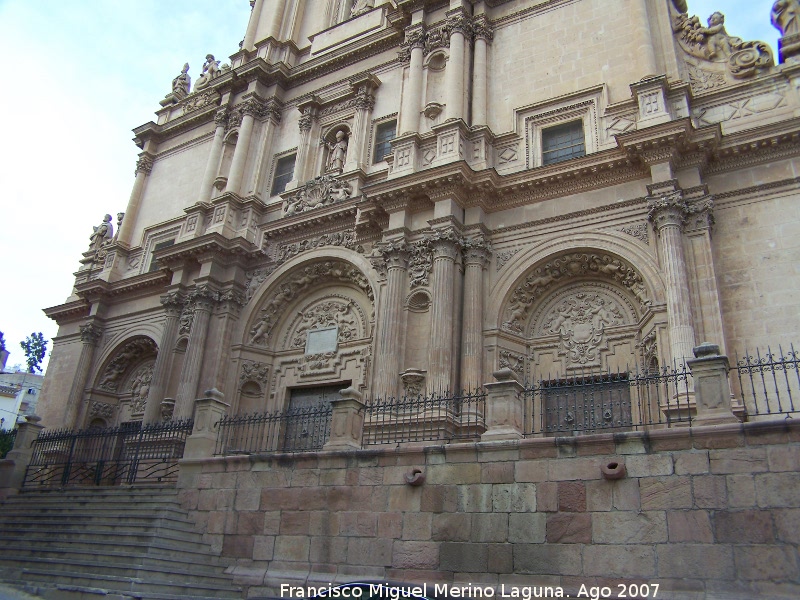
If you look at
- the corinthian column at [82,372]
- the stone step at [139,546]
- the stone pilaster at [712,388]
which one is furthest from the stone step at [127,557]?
the corinthian column at [82,372]

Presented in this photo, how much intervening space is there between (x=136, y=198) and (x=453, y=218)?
15.4m

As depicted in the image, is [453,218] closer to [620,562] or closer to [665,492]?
[665,492]

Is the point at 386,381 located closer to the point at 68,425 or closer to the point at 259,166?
the point at 259,166

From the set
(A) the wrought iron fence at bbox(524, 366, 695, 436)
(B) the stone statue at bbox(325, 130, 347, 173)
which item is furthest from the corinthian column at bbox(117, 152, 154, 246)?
(A) the wrought iron fence at bbox(524, 366, 695, 436)

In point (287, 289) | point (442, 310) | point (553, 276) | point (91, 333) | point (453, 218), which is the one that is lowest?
point (442, 310)

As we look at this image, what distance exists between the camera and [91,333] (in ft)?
75.4

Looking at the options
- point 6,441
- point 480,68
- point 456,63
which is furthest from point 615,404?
point 6,441

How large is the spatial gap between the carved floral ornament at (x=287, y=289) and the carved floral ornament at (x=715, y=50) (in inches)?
418

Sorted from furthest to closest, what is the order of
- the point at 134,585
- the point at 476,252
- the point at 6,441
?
the point at 6,441, the point at 476,252, the point at 134,585

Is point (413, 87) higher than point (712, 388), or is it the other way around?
point (413, 87)

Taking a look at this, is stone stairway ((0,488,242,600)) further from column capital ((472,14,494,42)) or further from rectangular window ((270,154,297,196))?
column capital ((472,14,494,42))

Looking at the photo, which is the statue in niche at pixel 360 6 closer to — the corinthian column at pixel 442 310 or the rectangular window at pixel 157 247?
the rectangular window at pixel 157 247

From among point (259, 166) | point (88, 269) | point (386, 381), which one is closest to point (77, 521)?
point (386, 381)

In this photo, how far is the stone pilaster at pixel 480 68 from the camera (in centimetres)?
1803
